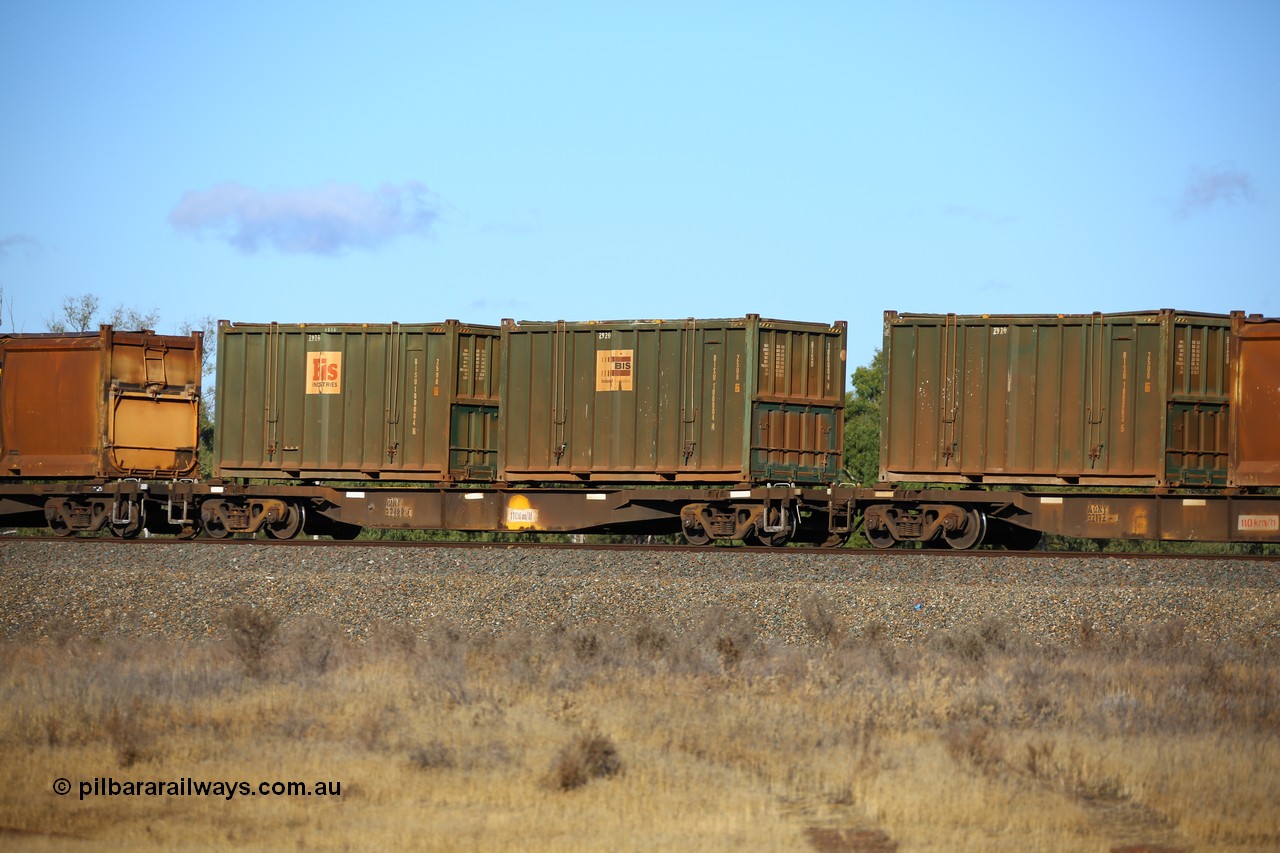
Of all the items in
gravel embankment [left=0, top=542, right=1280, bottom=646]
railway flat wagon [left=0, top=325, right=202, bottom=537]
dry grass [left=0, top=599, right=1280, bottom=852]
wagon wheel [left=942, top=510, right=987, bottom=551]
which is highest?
railway flat wagon [left=0, top=325, right=202, bottom=537]

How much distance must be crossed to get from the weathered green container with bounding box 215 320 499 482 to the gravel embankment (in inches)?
149

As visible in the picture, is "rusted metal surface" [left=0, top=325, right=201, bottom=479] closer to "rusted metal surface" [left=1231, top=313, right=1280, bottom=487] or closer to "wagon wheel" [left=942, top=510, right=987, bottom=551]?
"wagon wheel" [left=942, top=510, right=987, bottom=551]

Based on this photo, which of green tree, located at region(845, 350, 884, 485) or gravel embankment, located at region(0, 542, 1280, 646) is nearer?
gravel embankment, located at region(0, 542, 1280, 646)

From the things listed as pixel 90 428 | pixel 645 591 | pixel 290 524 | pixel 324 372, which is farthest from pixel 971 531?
pixel 90 428

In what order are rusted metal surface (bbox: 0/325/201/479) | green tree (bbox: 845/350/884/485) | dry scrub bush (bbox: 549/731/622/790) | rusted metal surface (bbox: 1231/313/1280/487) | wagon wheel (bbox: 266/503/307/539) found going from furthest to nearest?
green tree (bbox: 845/350/884/485) → rusted metal surface (bbox: 0/325/201/479) → wagon wheel (bbox: 266/503/307/539) → rusted metal surface (bbox: 1231/313/1280/487) → dry scrub bush (bbox: 549/731/622/790)

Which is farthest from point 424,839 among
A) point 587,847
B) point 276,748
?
point 276,748

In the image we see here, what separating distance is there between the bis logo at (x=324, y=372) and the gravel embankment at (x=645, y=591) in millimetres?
4474

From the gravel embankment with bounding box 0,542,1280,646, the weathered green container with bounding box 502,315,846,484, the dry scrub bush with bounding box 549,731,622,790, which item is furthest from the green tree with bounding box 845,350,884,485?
the dry scrub bush with bounding box 549,731,622,790

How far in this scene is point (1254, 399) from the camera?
1767 centimetres

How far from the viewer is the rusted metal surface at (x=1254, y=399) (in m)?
17.6

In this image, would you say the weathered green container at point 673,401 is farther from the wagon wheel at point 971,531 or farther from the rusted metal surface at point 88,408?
the rusted metal surface at point 88,408

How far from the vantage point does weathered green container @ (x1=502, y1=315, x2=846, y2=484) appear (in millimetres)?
18562

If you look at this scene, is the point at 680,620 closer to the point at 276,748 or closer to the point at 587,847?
the point at 276,748

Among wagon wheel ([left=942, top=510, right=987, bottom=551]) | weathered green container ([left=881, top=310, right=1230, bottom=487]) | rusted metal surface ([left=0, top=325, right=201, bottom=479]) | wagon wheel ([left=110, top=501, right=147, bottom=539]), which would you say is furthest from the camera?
rusted metal surface ([left=0, top=325, right=201, bottom=479])
